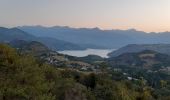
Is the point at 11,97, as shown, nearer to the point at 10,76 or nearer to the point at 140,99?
the point at 10,76

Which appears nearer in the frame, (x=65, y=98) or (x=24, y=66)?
(x=24, y=66)

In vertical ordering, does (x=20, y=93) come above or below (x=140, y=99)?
above

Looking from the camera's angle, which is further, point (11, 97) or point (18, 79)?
point (18, 79)

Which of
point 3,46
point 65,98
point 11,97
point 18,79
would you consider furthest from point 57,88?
point 11,97

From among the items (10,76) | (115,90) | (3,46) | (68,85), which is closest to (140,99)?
(115,90)

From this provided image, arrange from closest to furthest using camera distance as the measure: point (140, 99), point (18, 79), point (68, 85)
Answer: point (18, 79)
point (68, 85)
point (140, 99)

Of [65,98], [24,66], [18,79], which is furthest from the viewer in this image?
[65,98]

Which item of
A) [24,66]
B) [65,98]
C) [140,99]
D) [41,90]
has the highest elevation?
[24,66]

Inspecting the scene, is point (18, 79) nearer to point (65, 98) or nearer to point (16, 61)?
point (16, 61)

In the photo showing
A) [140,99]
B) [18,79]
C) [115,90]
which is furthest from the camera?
[140,99]
